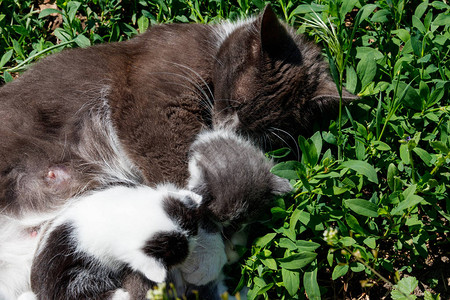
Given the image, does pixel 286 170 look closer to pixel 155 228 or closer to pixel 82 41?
pixel 155 228

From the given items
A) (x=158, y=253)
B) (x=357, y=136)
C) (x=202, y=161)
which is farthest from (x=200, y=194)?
(x=357, y=136)

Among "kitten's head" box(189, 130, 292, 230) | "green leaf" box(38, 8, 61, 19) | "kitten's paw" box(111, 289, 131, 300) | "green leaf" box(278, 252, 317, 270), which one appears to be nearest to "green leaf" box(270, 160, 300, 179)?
"kitten's head" box(189, 130, 292, 230)

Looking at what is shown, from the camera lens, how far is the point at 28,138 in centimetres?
315

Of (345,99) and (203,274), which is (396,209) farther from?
(203,274)

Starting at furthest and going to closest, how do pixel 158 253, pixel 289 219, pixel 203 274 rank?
pixel 289 219, pixel 203 274, pixel 158 253

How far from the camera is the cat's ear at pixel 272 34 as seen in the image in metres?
3.16

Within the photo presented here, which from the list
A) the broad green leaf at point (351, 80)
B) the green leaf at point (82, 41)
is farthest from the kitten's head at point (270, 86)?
the green leaf at point (82, 41)

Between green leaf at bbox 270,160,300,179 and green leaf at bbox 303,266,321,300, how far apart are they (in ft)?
1.83

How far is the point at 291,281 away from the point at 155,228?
819 mm

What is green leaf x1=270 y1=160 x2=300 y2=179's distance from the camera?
2939 mm

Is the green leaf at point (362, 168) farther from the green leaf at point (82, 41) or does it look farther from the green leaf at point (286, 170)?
the green leaf at point (82, 41)

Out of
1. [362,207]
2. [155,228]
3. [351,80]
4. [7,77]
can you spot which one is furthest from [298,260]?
[7,77]

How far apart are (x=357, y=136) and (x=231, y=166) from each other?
817 millimetres

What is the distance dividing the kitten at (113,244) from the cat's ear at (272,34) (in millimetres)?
1051
